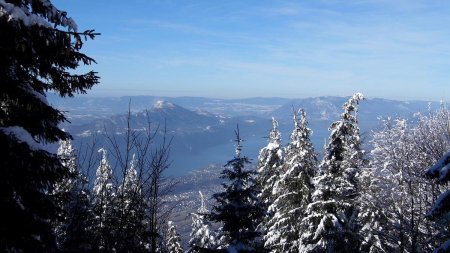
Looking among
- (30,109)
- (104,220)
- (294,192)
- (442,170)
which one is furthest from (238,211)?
(104,220)

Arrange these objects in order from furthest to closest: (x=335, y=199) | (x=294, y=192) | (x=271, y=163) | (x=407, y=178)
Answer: (x=271, y=163), (x=294, y=192), (x=335, y=199), (x=407, y=178)

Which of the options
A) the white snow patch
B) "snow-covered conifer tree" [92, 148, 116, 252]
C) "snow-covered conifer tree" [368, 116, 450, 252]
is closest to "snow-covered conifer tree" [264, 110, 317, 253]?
"snow-covered conifer tree" [368, 116, 450, 252]

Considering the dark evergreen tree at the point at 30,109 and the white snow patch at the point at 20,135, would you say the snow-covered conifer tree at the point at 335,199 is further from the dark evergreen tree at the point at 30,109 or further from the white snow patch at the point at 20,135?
the white snow patch at the point at 20,135

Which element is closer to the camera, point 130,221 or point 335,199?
point 130,221

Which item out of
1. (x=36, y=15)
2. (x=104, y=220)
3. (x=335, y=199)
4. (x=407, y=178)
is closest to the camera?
(x=36, y=15)

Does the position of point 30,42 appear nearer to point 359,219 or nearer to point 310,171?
point 310,171

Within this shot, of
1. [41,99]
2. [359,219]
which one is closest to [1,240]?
[41,99]

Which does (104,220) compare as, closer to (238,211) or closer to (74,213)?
(238,211)
